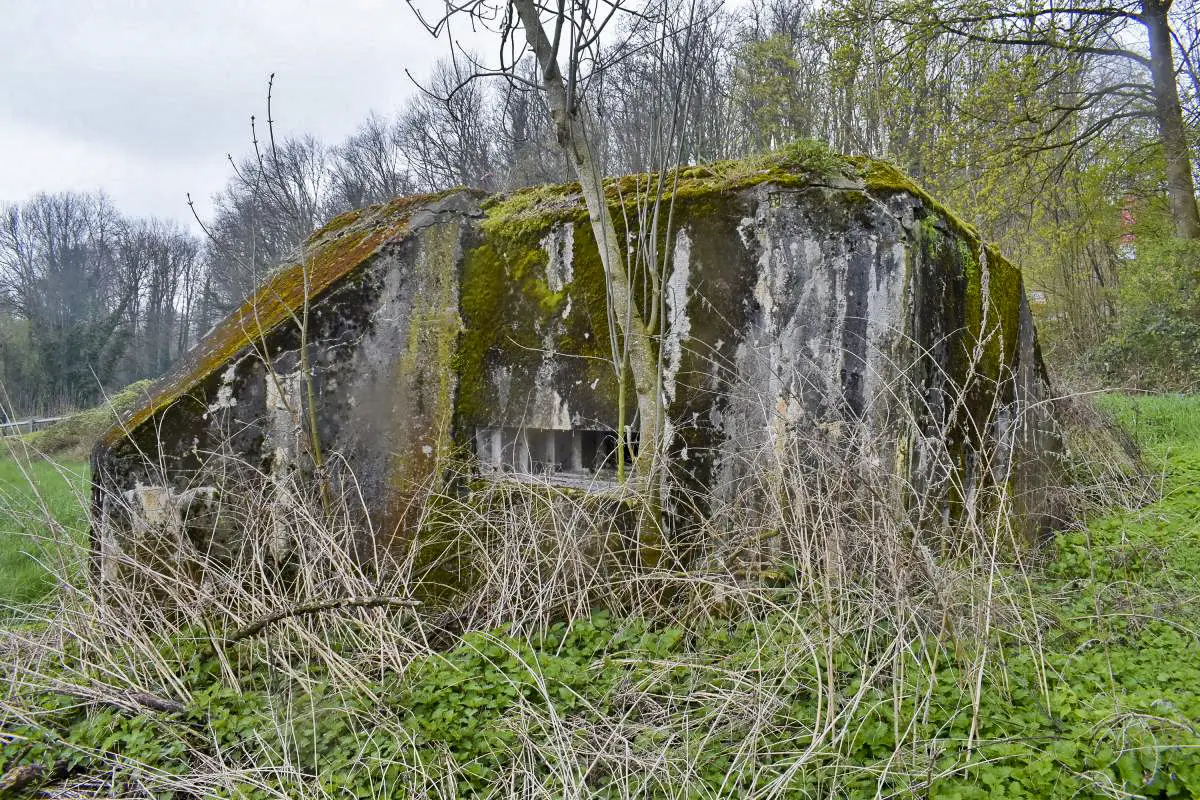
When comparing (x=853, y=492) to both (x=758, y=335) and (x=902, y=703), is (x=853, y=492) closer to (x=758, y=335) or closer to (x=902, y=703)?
(x=902, y=703)

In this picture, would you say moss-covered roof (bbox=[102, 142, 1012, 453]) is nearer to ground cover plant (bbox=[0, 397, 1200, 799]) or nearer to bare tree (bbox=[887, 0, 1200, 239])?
ground cover plant (bbox=[0, 397, 1200, 799])

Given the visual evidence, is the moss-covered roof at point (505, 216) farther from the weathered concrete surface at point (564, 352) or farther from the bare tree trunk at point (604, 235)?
the bare tree trunk at point (604, 235)

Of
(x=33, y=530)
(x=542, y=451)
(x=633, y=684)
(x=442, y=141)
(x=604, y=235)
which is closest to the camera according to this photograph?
(x=633, y=684)

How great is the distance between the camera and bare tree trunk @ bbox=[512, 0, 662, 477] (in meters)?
3.13

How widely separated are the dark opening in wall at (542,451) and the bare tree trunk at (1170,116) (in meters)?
12.0

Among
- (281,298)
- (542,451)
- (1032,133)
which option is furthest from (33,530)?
(1032,133)

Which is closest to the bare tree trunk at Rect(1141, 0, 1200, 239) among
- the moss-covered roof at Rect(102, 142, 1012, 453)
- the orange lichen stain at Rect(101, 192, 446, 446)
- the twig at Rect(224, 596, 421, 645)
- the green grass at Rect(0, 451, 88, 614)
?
the moss-covered roof at Rect(102, 142, 1012, 453)

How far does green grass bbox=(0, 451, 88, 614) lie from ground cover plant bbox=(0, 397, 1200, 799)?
1.17 ft

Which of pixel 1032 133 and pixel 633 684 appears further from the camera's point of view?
pixel 1032 133

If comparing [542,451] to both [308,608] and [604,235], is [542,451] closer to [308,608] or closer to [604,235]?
[604,235]

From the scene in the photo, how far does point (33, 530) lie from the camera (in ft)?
10.7

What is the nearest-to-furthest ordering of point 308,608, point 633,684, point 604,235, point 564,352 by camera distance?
1. point 633,684
2. point 308,608
3. point 604,235
4. point 564,352

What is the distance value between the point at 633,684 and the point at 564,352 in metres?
1.67

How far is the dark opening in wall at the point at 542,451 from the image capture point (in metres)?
3.62
